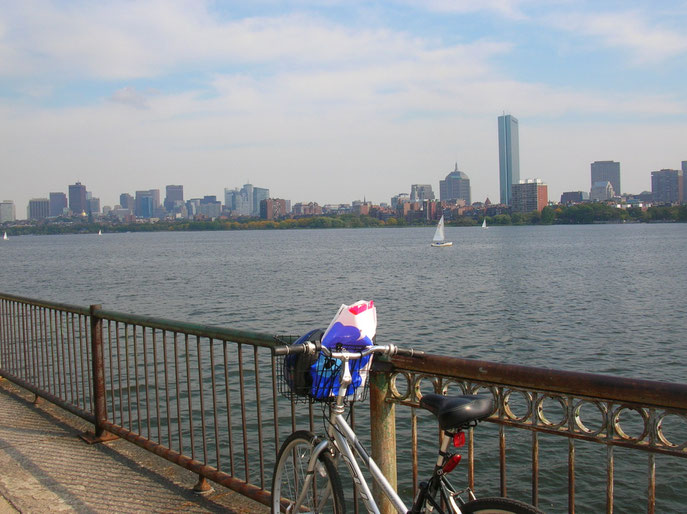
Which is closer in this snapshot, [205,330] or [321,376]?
[321,376]

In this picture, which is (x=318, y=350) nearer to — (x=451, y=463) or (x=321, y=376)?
(x=321, y=376)

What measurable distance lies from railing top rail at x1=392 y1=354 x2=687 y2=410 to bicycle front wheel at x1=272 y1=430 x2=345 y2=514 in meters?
0.67

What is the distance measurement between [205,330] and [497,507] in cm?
285

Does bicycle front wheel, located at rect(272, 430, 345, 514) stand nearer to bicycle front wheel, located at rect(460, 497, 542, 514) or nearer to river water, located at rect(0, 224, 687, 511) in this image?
bicycle front wheel, located at rect(460, 497, 542, 514)

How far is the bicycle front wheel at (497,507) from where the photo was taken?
95.4 inches

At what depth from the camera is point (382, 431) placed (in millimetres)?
3838

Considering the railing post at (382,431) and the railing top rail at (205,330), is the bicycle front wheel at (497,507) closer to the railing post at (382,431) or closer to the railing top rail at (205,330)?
the railing post at (382,431)

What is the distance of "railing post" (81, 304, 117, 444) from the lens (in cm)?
632

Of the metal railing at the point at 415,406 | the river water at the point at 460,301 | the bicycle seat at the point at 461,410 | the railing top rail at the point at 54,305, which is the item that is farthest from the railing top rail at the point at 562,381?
the river water at the point at 460,301

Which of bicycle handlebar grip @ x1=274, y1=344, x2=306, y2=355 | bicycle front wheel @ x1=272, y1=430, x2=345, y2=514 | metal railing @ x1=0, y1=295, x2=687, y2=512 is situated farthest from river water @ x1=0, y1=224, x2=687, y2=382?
bicycle handlebar grip @ x1=274, y1=344, x2=306, y2=355

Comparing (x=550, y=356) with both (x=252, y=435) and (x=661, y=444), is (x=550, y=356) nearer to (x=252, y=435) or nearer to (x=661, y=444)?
(x=252, y=435)

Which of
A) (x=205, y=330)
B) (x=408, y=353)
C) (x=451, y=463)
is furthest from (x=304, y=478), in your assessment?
(x=205, y=330)

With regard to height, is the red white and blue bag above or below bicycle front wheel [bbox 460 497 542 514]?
above

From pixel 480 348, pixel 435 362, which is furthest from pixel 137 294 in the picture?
pixel 435 362
